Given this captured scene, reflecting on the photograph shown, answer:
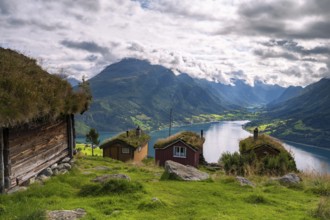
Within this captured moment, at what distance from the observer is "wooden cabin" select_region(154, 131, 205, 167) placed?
166ft

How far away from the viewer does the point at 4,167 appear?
1384 centimetres

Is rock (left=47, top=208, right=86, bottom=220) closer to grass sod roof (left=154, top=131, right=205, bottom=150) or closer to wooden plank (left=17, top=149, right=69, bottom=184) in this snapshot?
wooden plank (left=17, top=149, right=69, bottom=184)

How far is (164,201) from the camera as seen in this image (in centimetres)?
1230

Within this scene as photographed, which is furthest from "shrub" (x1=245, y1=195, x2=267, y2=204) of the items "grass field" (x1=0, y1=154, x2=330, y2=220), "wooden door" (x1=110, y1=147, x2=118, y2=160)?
"wooden door" (x1=110, y1=147, x2=118, y2=160)

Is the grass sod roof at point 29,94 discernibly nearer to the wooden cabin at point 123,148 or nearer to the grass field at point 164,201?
the grass field at point 164,201

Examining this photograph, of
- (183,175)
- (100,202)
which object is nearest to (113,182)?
(100,202)

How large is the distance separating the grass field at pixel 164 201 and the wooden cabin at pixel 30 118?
5.31 ft

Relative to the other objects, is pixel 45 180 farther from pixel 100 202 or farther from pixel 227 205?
pixel 227 205

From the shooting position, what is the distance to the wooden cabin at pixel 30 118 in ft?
44.1

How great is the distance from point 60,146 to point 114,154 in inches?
1600

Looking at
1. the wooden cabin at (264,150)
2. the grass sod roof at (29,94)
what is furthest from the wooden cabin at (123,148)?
the grass sod roof at (29,94)

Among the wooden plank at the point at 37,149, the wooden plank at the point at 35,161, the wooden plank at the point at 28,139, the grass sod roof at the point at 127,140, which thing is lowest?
the grass sod roof at the point at 127,140

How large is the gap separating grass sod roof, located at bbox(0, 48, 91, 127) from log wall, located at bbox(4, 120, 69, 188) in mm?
926

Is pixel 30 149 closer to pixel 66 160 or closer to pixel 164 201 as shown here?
pixel 66 160
